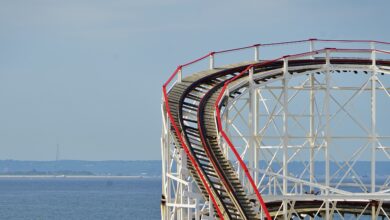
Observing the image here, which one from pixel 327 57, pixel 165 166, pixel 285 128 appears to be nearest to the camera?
pixel 165 166

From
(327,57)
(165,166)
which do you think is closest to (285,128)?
(327,57)

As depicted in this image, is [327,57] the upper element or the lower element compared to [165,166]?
upper

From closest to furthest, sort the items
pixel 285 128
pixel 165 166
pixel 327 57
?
1. pixel 165 166
2. pixel 285 128
3. pixel 327 57

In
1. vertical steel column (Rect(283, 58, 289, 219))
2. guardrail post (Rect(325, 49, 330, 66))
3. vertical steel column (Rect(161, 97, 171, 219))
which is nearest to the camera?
vertical steel column (Rect(161, 97, 171, 219))

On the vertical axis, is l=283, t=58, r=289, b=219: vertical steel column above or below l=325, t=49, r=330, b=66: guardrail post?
below

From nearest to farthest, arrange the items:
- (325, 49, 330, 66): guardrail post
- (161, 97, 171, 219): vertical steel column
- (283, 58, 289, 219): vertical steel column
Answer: (161, 97, 171, 219): vertical steel column, (283, 58, 289, 219): vertical steel column, (325, 49, 330, 66): guardrail post

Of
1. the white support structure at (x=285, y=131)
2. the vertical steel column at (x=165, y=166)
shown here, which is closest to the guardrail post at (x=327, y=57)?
the white support structure at (x=285, y=131)

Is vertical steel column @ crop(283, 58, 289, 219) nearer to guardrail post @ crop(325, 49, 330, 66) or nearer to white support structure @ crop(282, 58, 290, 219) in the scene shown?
white support structure @ crop(282, 58, 290, 219)

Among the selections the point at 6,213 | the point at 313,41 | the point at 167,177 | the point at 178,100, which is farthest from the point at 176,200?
the point at 6,213

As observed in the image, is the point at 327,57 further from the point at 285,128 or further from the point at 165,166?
the point at 165,166

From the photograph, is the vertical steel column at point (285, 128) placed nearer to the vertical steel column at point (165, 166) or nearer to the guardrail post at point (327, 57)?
the guardrail post at point (327, 57)

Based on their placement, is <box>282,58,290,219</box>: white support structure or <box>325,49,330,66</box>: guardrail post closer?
<box>282,58,290,219</box>: white support structure

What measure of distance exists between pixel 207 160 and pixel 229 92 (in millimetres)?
5975

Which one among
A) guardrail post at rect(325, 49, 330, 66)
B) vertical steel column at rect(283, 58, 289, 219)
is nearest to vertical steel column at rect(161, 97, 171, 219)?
vertical steel column at rect(283, 58, 289, 219)
